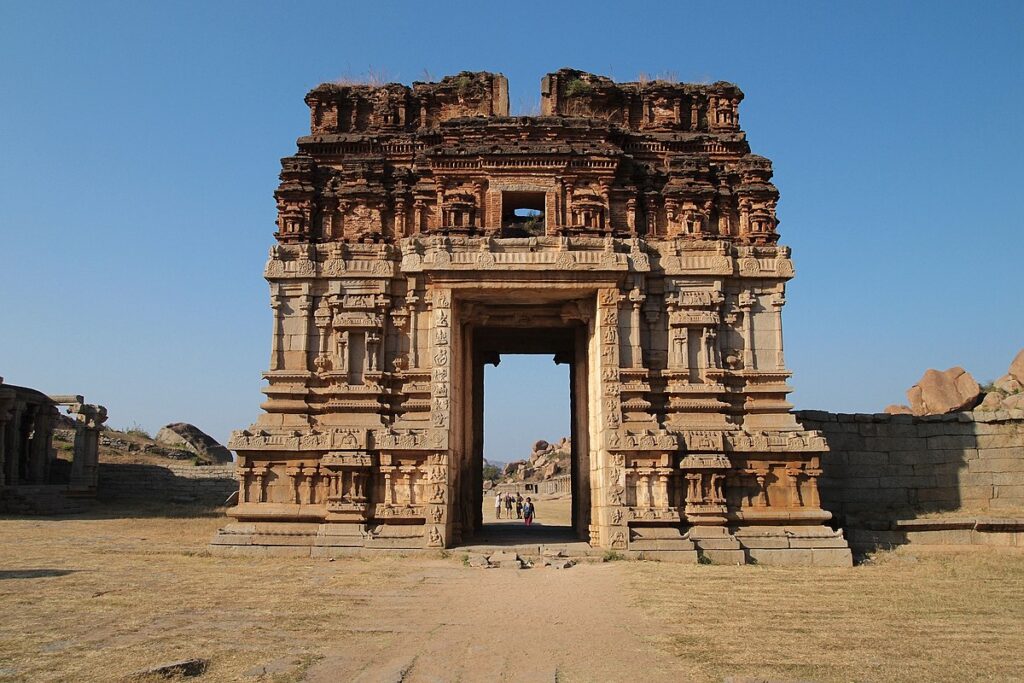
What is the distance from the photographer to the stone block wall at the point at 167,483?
3100cm

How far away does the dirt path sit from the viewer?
271 inches

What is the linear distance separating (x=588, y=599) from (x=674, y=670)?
379 centimetres

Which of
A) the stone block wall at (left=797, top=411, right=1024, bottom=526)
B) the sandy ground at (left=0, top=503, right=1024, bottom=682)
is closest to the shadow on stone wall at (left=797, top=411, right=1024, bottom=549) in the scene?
the stone block wall at (left=797, top=411, right=1024, bottom=526)

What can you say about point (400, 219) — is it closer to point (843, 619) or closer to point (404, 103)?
point (404, 103)

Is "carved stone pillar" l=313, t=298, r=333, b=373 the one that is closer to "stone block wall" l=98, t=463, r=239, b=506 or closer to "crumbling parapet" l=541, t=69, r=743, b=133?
"crumbling parapet" l=541, t=69, r=743, b=133

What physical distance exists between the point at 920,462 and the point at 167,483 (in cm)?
2847

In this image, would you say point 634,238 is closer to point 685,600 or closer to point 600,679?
point 685,600

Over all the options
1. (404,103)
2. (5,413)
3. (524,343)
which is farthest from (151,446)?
(404,103)

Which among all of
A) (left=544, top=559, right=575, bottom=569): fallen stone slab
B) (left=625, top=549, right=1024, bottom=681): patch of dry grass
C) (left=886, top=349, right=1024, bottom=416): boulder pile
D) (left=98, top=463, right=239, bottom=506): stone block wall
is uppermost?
(left=886, top=349, right=1024, bottom=416): boulder pile

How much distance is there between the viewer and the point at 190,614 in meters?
9.12

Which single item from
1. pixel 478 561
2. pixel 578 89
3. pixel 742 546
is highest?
pixel 578 89

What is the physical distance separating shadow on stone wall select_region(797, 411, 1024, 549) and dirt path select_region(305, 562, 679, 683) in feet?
26.8

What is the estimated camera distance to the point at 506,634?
847cm

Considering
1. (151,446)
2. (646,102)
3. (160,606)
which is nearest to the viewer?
(160,606)
